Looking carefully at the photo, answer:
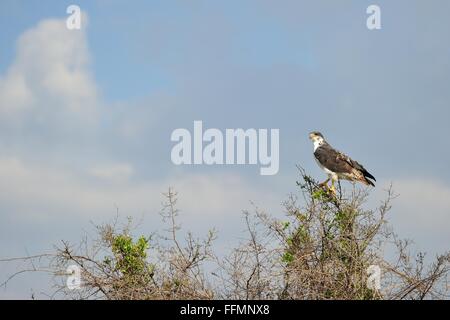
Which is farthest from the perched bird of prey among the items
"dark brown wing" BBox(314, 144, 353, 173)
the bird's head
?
the bird's head

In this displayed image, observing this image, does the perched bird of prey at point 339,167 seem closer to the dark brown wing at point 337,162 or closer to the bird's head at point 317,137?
the dark brown wing at point 337,162

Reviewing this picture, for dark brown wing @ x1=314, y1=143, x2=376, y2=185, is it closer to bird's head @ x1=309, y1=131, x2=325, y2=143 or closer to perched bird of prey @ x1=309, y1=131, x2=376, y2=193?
perched bird of prey @ x1=309, y1=131, x2=376, y2=193

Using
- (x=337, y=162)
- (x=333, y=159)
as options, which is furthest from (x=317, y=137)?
(x=337, y=162)

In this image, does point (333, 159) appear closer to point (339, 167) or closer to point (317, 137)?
point (339, 167)

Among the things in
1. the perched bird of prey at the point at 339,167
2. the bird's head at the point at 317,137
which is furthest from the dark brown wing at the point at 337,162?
the bird's head at the point at 317,137

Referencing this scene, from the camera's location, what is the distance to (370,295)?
10.3 metres

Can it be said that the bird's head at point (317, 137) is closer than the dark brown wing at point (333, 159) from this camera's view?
No

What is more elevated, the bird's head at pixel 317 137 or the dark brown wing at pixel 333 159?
the bird's head at pixel 317 137

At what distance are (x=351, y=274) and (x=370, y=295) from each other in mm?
391

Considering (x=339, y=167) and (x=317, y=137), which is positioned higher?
(x=317, y=137)

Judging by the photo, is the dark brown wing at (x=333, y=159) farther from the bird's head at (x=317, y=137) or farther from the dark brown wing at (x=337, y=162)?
the bird's head at (x=317, y=137)

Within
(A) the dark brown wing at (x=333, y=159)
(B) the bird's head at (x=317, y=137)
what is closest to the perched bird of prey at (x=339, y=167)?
(A) the dark brown wing at (x=333, y=159)
